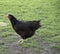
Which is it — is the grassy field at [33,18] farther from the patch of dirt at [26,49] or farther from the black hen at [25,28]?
the black hen at [25,28]

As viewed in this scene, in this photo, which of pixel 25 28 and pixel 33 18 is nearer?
pixel 25 28

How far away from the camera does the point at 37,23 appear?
23.0 feet

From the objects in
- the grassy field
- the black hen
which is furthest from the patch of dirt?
the black hen

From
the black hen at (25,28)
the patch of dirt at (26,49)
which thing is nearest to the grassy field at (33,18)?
the patch of dirt at (26,49)

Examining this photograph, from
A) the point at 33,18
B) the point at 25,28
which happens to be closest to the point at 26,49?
the point at 25,28

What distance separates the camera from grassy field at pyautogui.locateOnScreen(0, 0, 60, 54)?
23.3ft

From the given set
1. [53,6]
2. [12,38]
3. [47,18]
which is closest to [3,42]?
[12,38]

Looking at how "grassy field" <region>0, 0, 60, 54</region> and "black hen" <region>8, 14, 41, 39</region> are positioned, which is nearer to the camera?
"black hen" <region>8, 14, 41, 39</region>

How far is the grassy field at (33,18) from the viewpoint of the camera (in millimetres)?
7090

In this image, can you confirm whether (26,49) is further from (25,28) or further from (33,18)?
(33,18)

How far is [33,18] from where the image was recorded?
368 inches

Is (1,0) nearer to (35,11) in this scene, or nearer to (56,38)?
(35,11)

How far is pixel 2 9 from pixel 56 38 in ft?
11.5

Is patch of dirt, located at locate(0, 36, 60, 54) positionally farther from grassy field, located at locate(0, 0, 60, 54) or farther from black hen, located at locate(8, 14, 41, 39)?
black hen, located at locate(8, 14, 41, 39)
